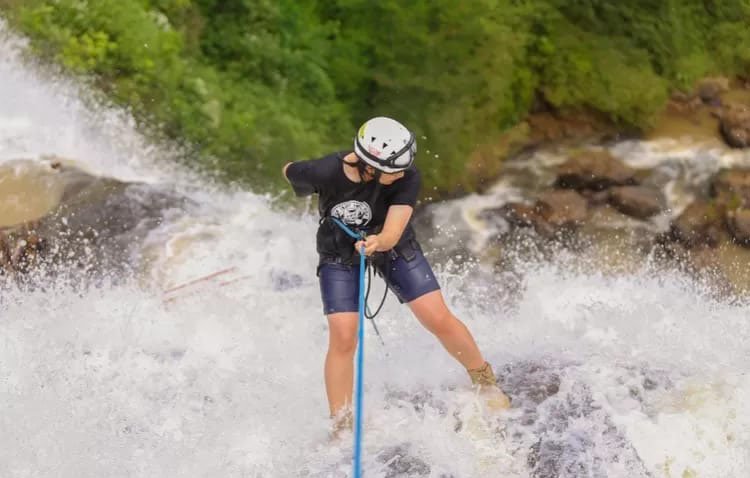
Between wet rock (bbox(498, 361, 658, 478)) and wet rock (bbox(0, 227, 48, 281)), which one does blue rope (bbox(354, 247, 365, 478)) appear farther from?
wet rock (bbox(0, 227, 48, 281))

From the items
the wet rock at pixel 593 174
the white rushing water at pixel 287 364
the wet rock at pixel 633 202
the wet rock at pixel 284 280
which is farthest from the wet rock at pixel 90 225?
the wet rock at pixel 633 202

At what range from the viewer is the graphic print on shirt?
15.6ft

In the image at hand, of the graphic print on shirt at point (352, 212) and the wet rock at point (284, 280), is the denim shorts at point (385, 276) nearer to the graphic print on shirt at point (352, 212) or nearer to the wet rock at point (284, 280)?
the graphic print on shirt at point (352, 212)

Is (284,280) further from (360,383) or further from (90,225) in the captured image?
(360,383)

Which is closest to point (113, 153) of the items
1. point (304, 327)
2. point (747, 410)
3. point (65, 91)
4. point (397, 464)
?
point (65, 91)

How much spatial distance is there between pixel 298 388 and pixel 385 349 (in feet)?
2.70

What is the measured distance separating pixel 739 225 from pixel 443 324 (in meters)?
4.98

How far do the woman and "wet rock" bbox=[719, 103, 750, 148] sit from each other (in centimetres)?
577

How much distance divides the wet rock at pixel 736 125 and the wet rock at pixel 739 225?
3.54 ft

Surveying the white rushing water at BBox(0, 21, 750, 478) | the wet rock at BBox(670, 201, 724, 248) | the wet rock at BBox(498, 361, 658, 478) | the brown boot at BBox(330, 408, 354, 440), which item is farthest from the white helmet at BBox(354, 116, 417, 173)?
the wet rock at BBox(670, 201, 724, 248)

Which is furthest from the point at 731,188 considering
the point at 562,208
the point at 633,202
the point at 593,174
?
the point at 562,208

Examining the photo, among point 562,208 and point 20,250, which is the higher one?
point 20,250

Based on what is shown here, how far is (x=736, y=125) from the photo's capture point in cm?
952

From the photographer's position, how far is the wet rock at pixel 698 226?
866 cm
